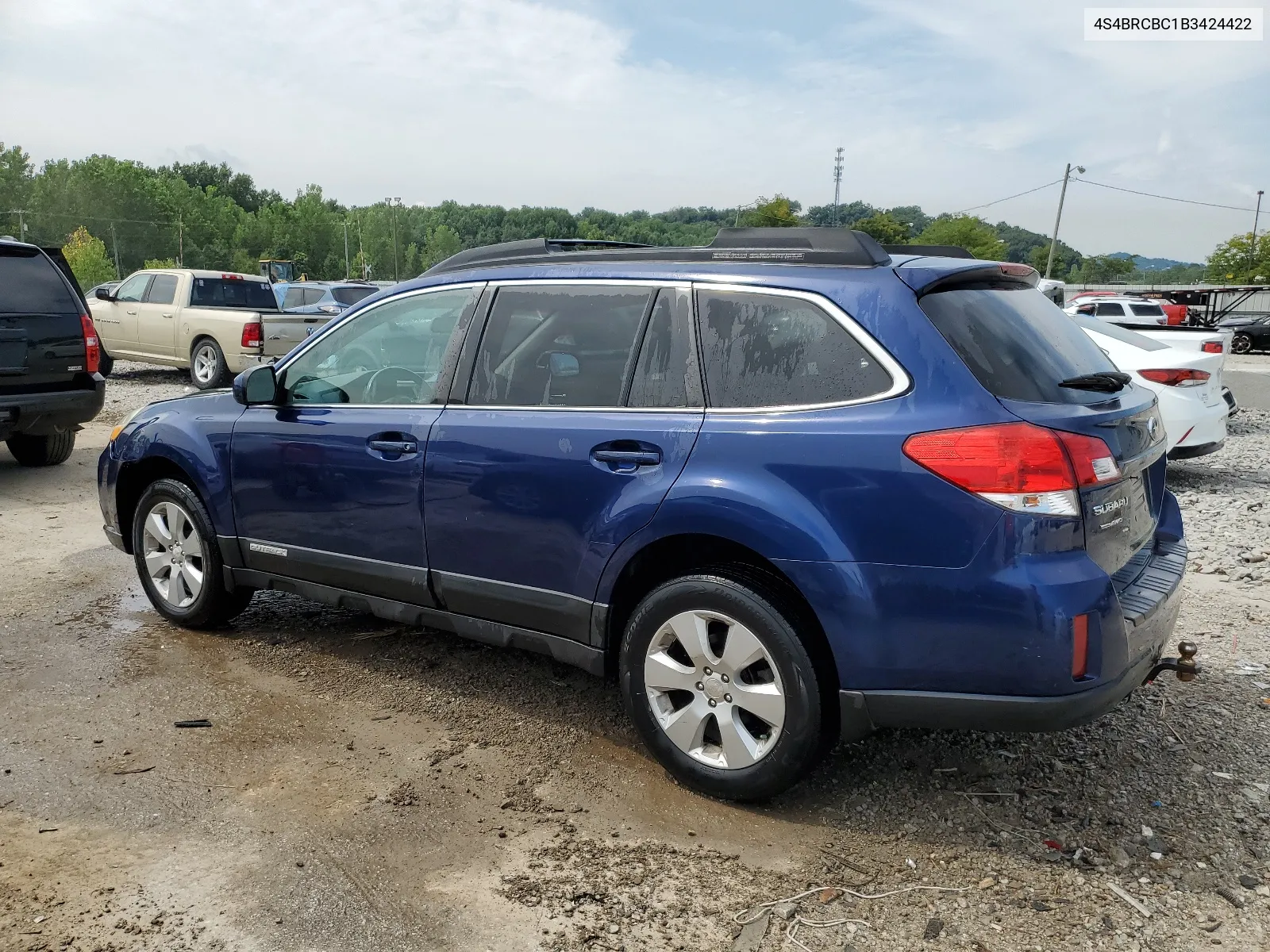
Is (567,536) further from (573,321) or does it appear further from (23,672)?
(23,672)

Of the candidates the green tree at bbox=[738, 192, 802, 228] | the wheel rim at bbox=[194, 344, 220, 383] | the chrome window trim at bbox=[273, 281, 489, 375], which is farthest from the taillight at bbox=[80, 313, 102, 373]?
the green tree at bbox=[738, 192, 802, 228]

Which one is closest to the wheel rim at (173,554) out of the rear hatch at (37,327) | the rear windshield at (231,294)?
the rear hatch at (37,327)

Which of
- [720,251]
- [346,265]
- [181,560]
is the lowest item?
[181,560]

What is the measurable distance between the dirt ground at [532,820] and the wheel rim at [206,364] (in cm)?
1238

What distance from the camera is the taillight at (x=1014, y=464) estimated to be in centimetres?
285

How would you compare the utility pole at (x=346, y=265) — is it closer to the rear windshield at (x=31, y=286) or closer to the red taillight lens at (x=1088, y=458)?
the rear windshield at (x=31, y=286)

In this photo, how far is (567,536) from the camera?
11.9 ft

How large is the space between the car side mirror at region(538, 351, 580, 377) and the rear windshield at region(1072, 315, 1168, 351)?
6.82 m

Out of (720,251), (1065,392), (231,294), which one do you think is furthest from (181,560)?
(231,294)

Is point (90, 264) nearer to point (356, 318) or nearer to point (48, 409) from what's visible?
point (48, 409)

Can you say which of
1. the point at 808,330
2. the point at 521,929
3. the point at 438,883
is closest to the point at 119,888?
the point at 438,883

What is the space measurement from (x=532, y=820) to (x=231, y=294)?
15807mm

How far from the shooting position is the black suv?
8.30 metres

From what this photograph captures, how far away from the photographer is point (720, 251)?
3615mm
